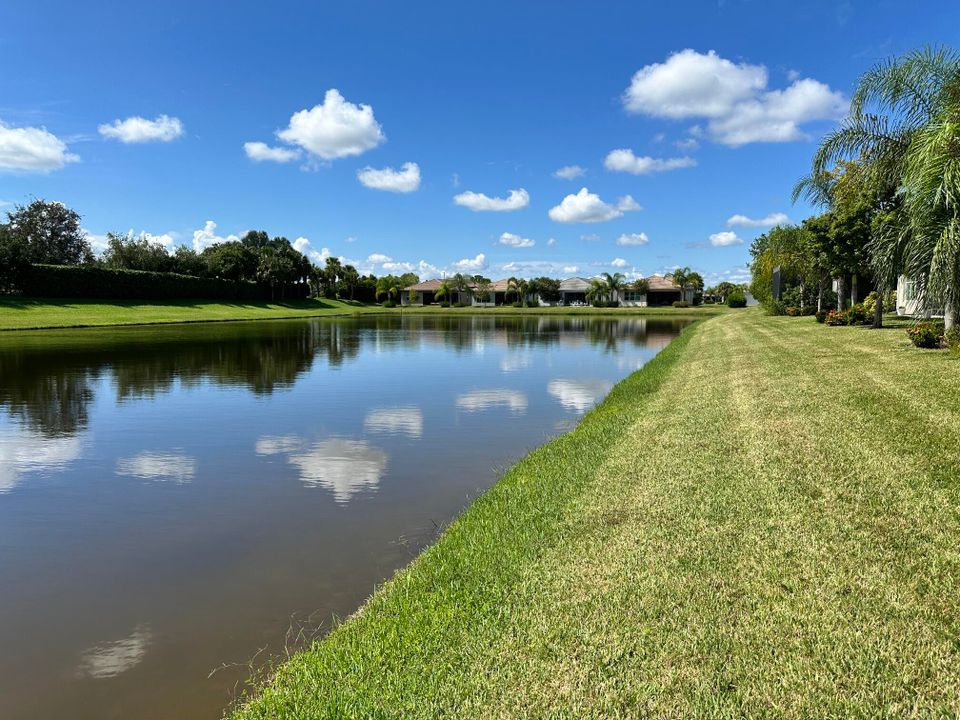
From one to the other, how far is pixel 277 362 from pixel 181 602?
1853 cm

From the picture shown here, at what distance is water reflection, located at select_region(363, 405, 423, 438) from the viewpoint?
11.6 metres

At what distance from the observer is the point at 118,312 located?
5072 centimetres

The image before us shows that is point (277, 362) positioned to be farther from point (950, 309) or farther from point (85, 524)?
point (950, 309)

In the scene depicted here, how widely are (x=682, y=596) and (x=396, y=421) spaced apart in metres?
8.74

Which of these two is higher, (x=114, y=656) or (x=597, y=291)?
(x=597, y=291)

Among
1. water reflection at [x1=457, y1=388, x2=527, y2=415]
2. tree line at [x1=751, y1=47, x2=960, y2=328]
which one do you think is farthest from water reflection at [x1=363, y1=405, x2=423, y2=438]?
tree line at [x1=751, y1=47, x2=960, y2=328]

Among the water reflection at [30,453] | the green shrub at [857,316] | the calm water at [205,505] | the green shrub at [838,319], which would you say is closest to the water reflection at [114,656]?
the calm water at [205,505]

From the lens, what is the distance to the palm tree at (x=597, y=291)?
95000 mm

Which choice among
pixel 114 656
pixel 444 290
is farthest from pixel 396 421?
pixel 444 290

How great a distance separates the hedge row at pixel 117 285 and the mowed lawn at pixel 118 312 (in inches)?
56.2

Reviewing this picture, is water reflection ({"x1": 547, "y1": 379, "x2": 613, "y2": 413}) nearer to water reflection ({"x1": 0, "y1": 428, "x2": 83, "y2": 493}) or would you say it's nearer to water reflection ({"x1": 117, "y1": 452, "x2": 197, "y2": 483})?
water reflection ({"x1": 117, "y1": 452, "x2": 197, "y2": 483})

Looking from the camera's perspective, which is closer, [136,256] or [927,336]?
[927,336]

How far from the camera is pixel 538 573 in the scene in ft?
15.9

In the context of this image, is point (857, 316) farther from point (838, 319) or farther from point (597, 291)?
point (597, 291)
